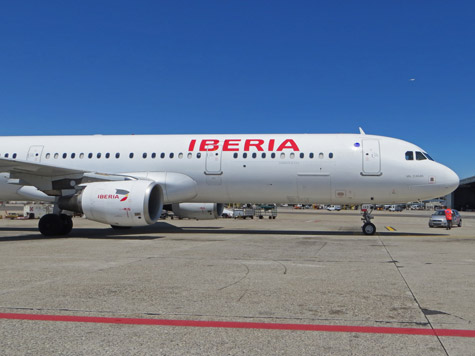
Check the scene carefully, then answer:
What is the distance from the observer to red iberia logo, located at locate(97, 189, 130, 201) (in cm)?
1455

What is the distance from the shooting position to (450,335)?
4.38m

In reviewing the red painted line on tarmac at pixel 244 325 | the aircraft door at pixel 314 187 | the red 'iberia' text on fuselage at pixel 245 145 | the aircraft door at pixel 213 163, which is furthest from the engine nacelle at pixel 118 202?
the red painted line on tarmac at pixel 244 325

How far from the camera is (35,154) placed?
61.0ft

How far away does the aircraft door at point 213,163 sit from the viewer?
1712 centimetres

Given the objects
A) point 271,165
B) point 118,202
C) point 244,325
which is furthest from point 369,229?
point 244,325

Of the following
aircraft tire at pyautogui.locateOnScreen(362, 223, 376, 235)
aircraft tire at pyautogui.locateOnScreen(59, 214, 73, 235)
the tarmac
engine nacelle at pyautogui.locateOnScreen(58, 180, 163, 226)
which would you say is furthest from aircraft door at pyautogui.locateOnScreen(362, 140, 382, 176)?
aircraft tire at pyautogui.locateOnScreen(59, 214, 73, 235)

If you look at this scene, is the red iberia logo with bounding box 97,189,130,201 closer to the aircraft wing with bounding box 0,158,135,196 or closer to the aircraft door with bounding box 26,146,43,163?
the aircraft wing with bounding box 0,158,135,196

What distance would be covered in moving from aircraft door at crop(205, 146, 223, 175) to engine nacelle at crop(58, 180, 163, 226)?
106 inches

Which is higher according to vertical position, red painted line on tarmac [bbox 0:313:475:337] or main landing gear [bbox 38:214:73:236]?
main landing gear [bbox 38:214:73:236]

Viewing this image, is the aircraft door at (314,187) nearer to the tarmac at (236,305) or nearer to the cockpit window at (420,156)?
the cockpit window at (420,156)

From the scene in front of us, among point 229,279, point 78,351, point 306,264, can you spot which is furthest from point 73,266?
point 78,351

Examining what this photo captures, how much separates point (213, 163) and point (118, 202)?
417cm

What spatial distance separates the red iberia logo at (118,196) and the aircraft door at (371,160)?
27.5 ft

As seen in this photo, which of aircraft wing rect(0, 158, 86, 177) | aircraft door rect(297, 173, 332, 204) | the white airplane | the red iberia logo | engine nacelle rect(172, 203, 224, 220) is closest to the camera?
aircraft wing rect(0, 158, 86, 177)
